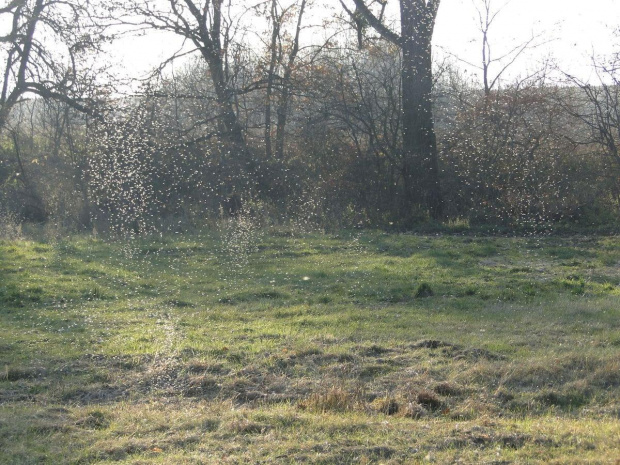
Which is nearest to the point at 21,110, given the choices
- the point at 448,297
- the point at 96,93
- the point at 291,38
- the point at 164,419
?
the point at 96,93

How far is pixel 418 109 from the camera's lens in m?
17.5

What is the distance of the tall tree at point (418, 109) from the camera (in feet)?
56.6

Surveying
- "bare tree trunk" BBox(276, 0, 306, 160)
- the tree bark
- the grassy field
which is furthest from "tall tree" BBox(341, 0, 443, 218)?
the grassy field

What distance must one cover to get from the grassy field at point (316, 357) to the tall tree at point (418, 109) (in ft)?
14.1

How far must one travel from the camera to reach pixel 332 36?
20578 mm

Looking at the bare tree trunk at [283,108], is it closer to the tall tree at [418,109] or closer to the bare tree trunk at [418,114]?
the tall tree at [418,109]

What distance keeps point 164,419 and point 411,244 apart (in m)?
9.16

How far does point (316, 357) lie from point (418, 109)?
11651mm

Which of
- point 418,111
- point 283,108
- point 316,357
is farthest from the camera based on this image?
point 283,108

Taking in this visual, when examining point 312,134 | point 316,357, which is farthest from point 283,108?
point 316,357

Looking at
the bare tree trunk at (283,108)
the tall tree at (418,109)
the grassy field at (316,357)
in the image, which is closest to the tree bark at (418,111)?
the tall tree at (418,109)

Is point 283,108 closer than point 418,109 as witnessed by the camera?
No

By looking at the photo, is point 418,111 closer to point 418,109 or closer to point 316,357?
point 418,109

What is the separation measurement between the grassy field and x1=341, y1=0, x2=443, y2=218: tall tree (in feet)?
14.1
